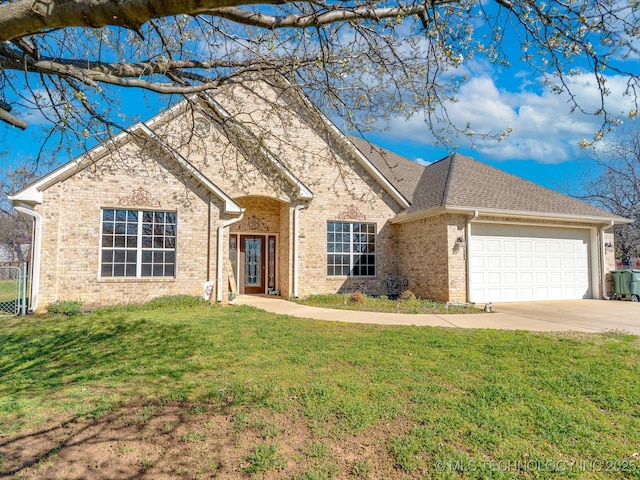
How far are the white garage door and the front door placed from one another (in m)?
8.06

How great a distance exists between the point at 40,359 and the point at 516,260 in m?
13.1

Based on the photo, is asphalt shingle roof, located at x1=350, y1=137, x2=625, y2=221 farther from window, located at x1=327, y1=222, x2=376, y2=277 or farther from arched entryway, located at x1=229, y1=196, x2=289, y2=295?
arched entryway, located at x1=229, y1=196, x2=289, y2=295

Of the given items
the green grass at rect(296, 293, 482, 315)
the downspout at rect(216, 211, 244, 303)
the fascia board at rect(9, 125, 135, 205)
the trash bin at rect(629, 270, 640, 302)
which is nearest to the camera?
the fascia board at rect(9, 125, 135, 205)

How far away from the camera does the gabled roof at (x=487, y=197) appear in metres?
12.2

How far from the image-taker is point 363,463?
9.75ft

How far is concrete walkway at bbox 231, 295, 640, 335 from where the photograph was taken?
817 centimetres

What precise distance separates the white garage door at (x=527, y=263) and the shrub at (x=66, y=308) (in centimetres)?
1172

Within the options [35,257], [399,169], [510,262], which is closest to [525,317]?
[510,262]

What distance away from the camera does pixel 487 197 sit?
511 inches

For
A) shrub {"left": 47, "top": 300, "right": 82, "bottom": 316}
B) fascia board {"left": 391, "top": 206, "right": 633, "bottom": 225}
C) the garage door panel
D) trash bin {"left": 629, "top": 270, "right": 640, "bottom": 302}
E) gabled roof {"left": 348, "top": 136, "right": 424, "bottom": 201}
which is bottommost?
shrub {"left": 47, "top": 300, "right": 82, "bottom": 316}

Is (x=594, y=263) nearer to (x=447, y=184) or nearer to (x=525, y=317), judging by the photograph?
(x=447, y=184)

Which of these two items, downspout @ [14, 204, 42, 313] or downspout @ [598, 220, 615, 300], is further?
downspout @ [598, 220, 615, 300]

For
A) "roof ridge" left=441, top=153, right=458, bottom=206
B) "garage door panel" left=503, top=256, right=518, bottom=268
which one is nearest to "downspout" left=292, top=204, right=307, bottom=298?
"roof ridge" left=441, top=153, right=458, bottom=206

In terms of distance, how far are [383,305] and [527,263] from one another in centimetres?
541
